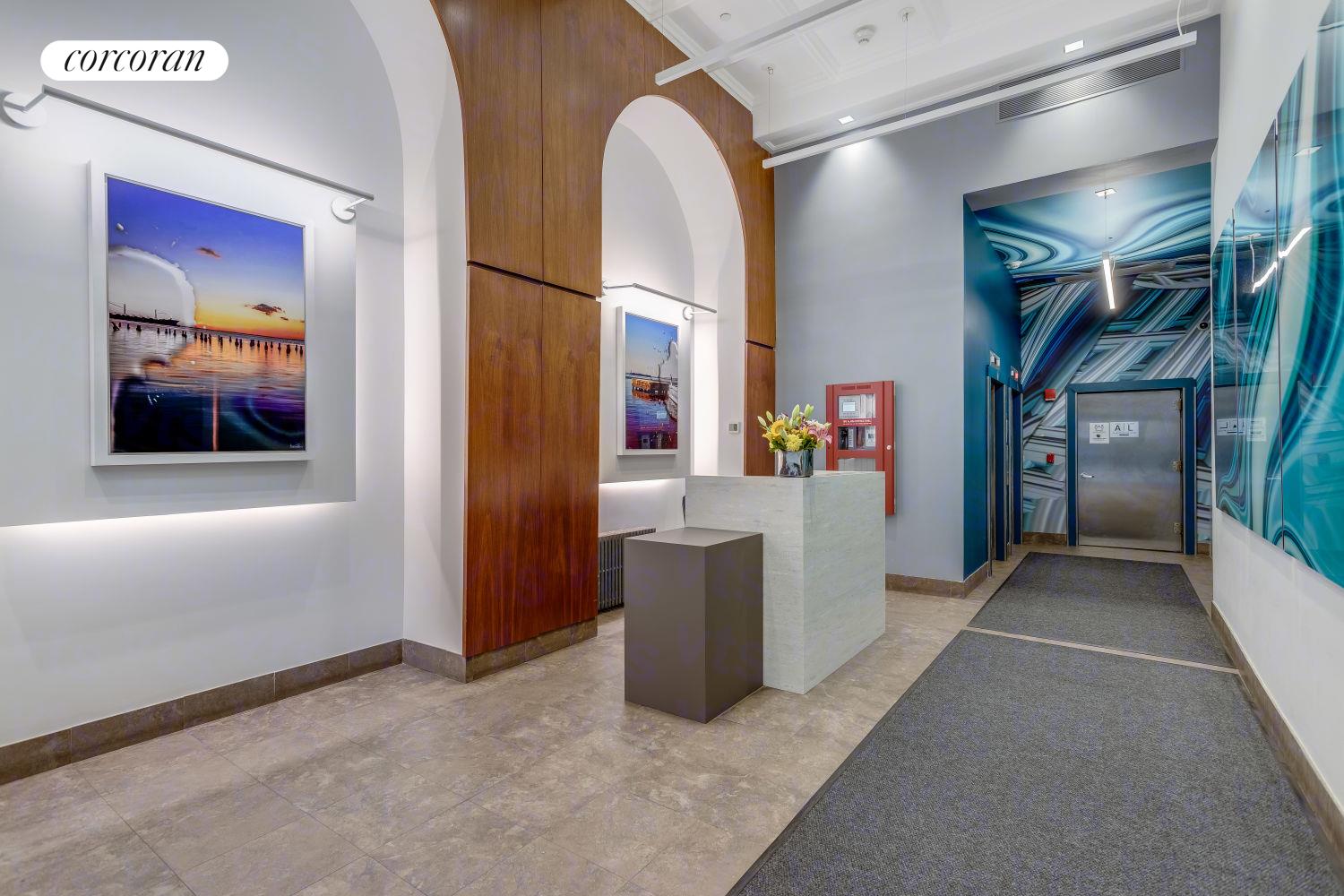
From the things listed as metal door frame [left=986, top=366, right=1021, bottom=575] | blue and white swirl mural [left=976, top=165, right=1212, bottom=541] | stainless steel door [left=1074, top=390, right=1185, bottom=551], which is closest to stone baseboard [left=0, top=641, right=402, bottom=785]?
metal door frame [left=986, top=366, right=1021, bottom=575]

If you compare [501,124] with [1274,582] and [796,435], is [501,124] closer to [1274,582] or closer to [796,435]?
[796,435]

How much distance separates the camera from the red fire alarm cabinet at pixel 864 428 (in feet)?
19.9

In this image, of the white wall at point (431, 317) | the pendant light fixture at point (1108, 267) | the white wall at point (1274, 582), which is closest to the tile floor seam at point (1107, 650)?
the white wall at point (1274, 582)

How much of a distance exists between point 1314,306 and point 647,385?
4.34 m

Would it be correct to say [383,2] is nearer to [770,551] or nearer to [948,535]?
[770,551]

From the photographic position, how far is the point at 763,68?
6020 millimetres

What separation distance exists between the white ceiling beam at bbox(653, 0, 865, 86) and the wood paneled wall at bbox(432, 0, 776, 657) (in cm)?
70

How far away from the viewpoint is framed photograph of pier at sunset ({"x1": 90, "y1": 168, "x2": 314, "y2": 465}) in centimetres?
273

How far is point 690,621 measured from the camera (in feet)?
10.1

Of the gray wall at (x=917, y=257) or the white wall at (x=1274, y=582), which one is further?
the gray wall at (x=917, y=257)

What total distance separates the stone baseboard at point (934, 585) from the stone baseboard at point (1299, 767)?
2.14 meters

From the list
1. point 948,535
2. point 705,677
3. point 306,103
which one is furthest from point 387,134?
point 948,535

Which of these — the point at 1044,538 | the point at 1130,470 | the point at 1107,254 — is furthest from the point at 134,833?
the point at 1130,470

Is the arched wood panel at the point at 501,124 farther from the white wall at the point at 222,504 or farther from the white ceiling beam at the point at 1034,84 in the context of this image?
the white ceiling beam at the point at 1034,84
